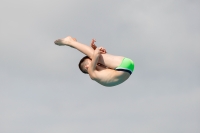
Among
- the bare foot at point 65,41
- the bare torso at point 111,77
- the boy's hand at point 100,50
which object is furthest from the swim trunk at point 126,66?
the bare foot at point 65,41

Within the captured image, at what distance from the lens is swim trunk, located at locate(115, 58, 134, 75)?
2906 centimetres

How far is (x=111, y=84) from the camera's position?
29.2 m

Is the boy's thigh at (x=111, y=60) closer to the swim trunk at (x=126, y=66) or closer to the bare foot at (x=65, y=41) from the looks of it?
the swim trunk at (x=126, y=66)

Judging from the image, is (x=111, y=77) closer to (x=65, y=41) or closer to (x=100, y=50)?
(x=100, y=50)

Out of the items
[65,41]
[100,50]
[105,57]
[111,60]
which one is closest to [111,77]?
[111,60]

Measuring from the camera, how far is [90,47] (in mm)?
29469

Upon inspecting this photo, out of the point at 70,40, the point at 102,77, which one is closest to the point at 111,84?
the point at 102,77

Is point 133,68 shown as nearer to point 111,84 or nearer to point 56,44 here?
point 111,84

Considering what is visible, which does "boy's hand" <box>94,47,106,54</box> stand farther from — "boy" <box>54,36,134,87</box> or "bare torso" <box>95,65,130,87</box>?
"bare torso" <box>95,65,130,87</box>

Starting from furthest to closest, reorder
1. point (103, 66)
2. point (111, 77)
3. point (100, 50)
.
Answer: point (103, 66)
point (100, 50)
point (111, 77)

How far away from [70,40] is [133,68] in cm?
275

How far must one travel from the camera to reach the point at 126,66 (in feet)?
95.5

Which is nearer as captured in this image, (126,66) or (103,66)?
(126,66)

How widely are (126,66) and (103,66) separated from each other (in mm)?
1028
